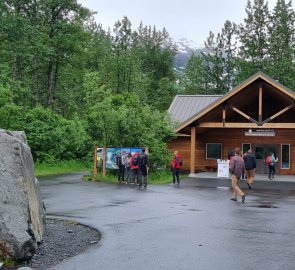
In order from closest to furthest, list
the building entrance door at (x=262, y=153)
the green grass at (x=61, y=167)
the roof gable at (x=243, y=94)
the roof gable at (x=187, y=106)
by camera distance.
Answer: the roof gable at (x=243, y=94) → the green grass at (x=61, y=167) → the building entrance door at (x=262, y=153) → the roof gable at (x=187, y=106)

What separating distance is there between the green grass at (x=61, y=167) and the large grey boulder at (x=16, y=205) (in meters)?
22.1

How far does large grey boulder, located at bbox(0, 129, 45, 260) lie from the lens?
24.9 feet

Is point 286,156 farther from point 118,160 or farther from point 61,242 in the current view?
point 61,242

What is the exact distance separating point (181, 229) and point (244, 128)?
22345mm

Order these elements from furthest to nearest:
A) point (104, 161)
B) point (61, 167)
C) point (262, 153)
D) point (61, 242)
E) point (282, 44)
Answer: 1. point (282, 44)
2. point (61, 167)
3. point (262, 153)
4. point (104, 161)
5. point (61, 242)

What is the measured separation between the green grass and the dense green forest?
2.27 feet

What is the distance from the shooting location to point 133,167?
891 inches

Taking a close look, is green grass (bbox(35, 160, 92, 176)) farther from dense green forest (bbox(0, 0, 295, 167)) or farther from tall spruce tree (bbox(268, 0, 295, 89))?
tall spruce tree (bbox(268, 0, 295, 89))

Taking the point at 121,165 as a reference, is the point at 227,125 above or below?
above

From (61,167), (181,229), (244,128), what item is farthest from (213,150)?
(181,229)

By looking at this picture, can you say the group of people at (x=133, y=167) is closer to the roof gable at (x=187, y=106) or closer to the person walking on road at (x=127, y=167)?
the person walking on road at (x=127, y=167)

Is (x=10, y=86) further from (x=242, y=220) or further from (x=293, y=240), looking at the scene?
(x=293, y=240)

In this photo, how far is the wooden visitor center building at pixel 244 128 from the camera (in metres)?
28.6

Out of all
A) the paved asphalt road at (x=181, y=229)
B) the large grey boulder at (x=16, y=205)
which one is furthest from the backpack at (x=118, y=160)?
the large grey boulder at (x=16, y=205)
